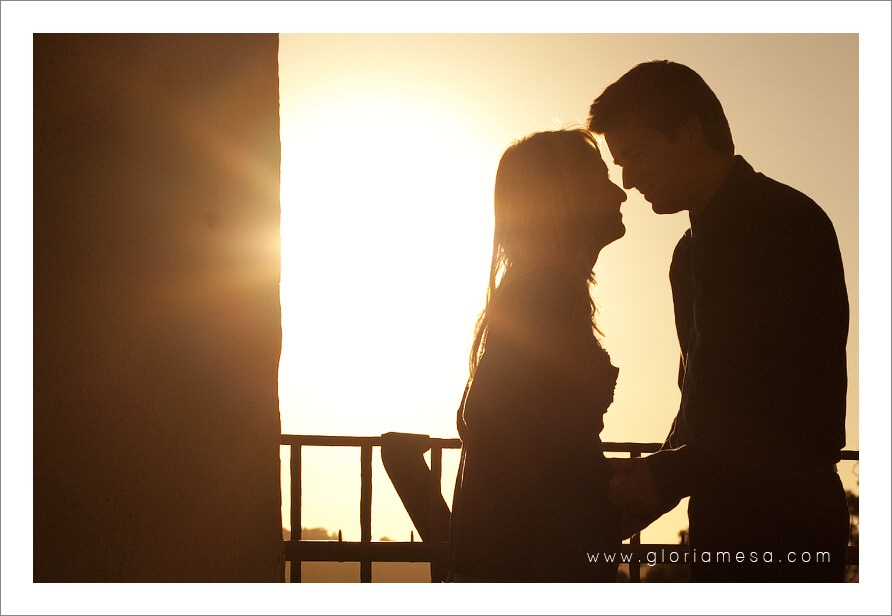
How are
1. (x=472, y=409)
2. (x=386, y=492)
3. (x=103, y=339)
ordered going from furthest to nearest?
(x=386, y=492), (x=103, y=339), (x=472, y=409)

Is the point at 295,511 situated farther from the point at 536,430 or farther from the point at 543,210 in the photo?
the point at 543,210

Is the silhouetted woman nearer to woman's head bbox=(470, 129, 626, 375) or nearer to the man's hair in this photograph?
woman's head bbox=(470, 129, 626, 375)

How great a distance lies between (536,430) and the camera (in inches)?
71.6

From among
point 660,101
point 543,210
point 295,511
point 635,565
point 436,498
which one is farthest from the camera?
point 295,511

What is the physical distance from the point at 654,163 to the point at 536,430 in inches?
47.6

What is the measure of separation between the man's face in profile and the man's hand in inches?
34.3

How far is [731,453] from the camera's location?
229cm

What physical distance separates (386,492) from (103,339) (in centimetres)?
173

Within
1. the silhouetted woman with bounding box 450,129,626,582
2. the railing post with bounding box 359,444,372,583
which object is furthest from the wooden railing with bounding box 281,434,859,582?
the silhouetted woman with bounding box 450,129,626,582

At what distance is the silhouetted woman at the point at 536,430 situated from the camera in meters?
1.82

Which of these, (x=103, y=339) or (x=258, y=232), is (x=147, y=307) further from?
(x=258, y=232)

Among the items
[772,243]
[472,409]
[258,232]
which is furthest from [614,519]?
[258,232]

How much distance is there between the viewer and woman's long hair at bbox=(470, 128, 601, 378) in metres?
1.92

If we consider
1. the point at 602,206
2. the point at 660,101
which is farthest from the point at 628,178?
the point at 602,206
